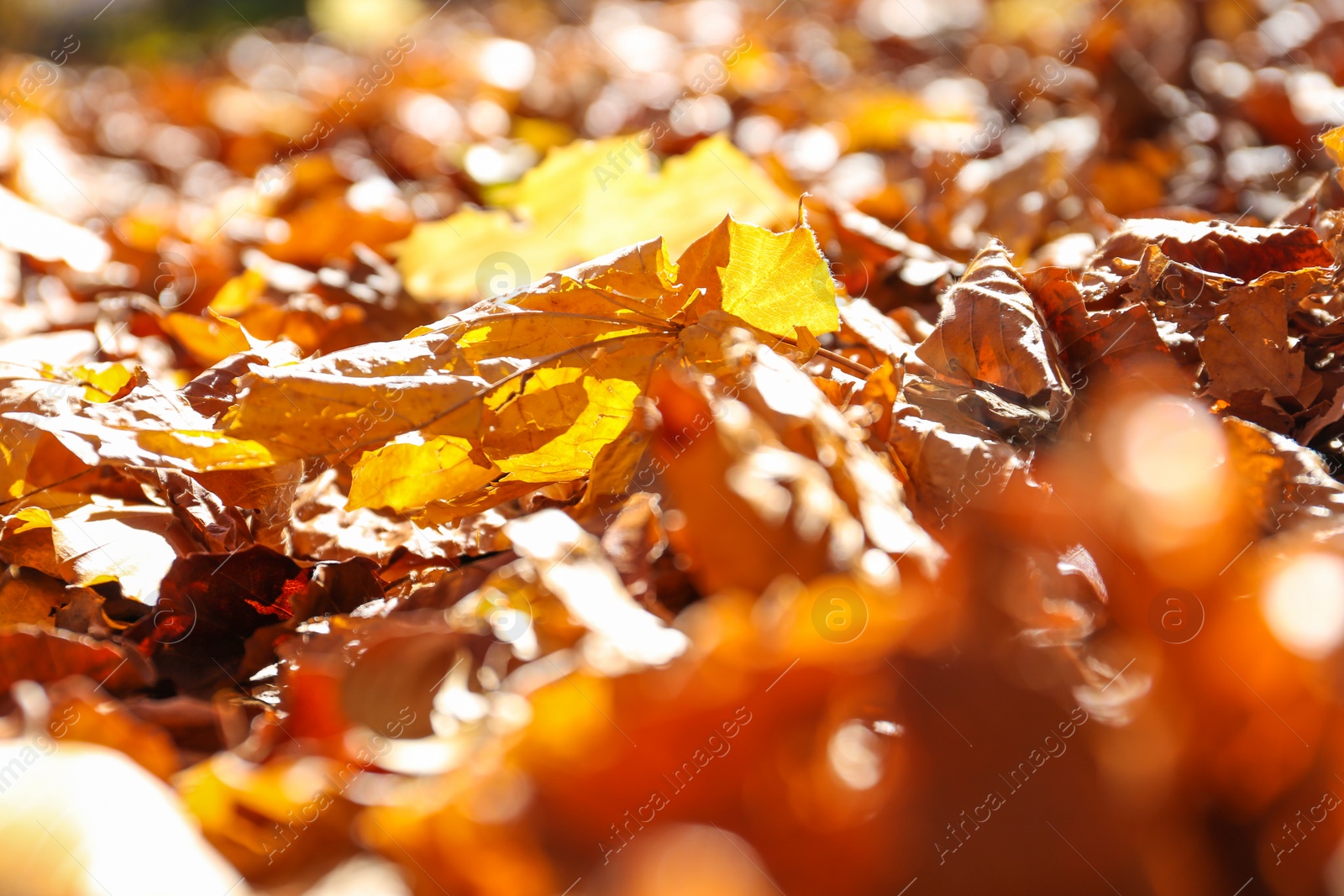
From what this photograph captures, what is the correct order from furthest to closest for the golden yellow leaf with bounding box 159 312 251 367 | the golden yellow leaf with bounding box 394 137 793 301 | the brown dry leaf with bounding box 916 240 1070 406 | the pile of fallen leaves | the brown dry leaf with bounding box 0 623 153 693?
1. the golden yellow leaf with bounding box 394 137 793 301
2. the golden yellow leaf with bounding box 159 312 251 367
3. the brown dry leaf with bounding box 916 240 1070 406
4. the brown dry leaf with bounding box 0 623 153 693
5. the pile of fallen leaves

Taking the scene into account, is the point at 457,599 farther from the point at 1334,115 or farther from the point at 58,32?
the point at 58,32

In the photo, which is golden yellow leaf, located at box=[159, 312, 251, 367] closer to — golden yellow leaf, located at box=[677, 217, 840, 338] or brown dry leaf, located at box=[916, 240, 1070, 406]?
golden yellow leaf, located at box=[677, 217, 840, 338]

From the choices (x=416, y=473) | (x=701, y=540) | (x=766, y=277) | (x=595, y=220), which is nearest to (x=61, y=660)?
(x=416, y=473)

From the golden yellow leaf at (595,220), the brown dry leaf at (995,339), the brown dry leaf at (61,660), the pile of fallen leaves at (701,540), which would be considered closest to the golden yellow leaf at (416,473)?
the pile of fallen leaves at (701,540)

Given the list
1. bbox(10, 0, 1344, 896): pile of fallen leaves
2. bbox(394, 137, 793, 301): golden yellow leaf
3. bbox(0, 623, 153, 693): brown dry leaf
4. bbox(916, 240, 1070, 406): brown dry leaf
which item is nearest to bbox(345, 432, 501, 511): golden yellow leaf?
bbox(10, 0, 1344, 896): pile of fallen leaves

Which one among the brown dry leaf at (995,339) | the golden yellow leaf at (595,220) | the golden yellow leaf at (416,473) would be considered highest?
the brown dry leaf at (995,339)

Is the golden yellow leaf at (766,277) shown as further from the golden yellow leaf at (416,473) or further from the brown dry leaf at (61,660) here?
the brown dry leaf at (61,660)

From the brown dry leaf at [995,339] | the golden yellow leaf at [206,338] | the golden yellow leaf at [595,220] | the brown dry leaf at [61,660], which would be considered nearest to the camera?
the brown dry leaf at [61,660]

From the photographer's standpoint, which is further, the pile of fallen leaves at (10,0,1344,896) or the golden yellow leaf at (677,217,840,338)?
the golden yellow leaf at (677,217,840,338)
